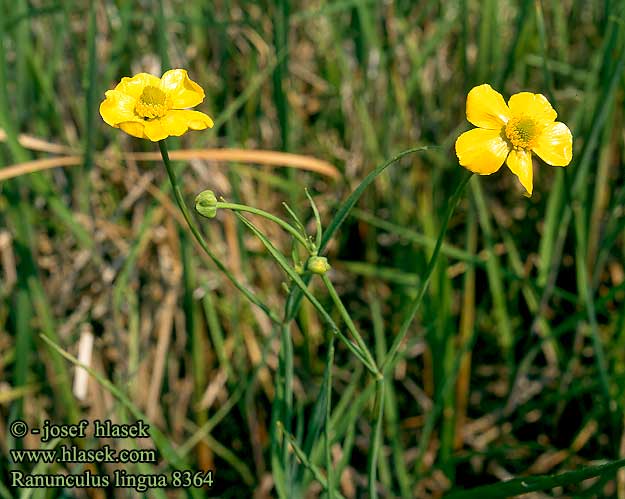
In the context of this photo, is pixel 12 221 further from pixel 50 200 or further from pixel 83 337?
pixel 83 337

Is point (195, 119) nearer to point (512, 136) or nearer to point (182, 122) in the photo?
point (182, 122)

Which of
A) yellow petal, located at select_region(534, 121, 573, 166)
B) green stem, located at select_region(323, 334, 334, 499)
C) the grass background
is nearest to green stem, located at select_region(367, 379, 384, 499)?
green stem, located at select_region(323, 334, 334, 499)

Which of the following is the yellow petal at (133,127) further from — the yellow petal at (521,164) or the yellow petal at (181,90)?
the yellow petal at (521,164)

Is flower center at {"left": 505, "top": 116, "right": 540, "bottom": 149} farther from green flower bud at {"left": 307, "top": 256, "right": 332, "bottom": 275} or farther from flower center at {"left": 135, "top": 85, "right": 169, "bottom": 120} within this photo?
flower center at {"left": 135, "top": 85, "right": 169, "bottom": 120}

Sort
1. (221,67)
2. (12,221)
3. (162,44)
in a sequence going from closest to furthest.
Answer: (162,44), (12,221), (221,67)

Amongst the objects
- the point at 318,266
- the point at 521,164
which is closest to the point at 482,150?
the point at 521,164

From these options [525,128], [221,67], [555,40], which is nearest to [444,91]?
[555,40]
